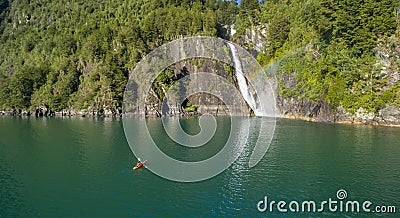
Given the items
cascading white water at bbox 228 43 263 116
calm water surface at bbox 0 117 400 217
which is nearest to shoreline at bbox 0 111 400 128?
cascading white water at bbox 228 43 263 116

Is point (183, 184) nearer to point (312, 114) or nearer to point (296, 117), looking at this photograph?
point (312, 114)

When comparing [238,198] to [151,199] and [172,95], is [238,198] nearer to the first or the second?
[151,199]

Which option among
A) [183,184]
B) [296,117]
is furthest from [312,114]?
[183,184]

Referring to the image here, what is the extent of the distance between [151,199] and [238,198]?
602 cm

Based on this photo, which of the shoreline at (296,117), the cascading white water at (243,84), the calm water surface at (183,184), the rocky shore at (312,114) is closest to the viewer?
the calm water surface at (183,184)

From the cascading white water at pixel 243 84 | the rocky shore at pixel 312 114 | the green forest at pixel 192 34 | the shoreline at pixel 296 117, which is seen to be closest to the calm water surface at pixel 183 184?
the rocky shore at pixel 312 114

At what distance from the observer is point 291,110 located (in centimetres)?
6988

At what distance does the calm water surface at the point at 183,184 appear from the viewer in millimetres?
18609

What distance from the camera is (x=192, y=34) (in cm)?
8869

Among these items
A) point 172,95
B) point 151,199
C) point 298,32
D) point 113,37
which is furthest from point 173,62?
point 151,199

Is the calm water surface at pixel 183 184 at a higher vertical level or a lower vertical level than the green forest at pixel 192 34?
lower

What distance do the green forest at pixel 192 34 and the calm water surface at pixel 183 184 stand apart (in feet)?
80.3

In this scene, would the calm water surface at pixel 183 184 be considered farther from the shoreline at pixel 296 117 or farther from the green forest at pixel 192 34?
the green forest at pixel 192 34

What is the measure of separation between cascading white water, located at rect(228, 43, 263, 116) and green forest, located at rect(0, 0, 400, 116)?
7.12 meters
